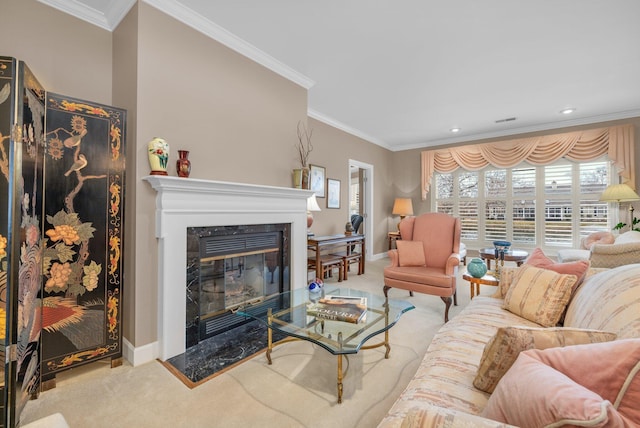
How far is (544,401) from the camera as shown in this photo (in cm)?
65

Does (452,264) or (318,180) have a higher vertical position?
(318,180)

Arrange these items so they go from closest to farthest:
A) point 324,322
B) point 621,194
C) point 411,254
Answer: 1. point 324,322
2. point 411,254
3. point 621,194

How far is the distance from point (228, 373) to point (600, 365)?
6.43 feet

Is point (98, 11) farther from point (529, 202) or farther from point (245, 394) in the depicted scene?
point (529, 202)

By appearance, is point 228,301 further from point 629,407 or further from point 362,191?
point 362,191

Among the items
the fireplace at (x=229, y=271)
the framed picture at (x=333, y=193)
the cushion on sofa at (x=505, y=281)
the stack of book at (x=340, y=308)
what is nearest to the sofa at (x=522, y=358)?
the cushion on sofa at (x=505, y=281)

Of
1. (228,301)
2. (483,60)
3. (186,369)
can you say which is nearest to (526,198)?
(483,60)

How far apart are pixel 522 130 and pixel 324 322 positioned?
5.66 meters

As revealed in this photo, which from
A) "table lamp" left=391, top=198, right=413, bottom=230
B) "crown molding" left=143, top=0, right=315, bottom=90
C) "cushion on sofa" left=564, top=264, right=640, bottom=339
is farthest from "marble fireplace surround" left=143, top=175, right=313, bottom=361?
"table lamp" left=391, top=198, right=413, bottom=230

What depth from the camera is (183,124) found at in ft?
7.51

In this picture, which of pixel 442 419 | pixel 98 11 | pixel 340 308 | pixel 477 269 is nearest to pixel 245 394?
pixel 340 308

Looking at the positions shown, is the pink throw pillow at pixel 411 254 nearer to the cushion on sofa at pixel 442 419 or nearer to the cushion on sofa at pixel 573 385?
the cushion on sofa at pixel 573 385

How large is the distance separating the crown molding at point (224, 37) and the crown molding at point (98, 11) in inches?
8.6

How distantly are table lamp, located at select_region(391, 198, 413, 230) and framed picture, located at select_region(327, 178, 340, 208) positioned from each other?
1.76 m
